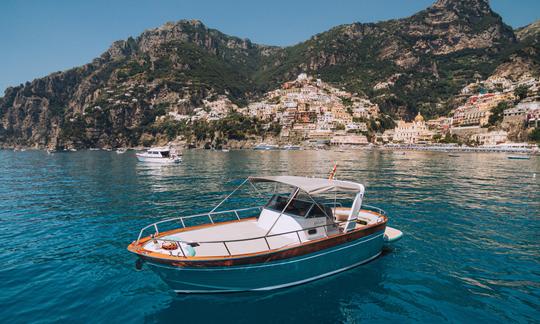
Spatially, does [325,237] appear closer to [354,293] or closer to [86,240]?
[354,293]

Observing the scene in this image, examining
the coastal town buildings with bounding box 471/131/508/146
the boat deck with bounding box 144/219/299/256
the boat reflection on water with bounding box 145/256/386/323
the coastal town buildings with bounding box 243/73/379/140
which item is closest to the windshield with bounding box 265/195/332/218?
the boat deck with bounding box 144/219/299/256

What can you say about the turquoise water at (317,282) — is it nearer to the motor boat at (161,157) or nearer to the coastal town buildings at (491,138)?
the motor boat at (161,157)

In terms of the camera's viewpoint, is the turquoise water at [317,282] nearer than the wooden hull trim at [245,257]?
No

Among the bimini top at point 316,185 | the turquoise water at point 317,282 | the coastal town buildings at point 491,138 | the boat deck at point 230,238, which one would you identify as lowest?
the turquoise water at point 317,282

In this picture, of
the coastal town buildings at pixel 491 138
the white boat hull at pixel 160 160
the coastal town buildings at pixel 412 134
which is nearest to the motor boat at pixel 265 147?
the coastal town buildings at pixel 412 134

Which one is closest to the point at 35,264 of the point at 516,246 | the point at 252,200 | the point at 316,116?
the point at 252,200

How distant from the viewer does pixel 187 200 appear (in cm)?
2567

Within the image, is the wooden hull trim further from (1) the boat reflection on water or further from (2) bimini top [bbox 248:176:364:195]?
(2) bimini top [bbox 248:176:364:195]

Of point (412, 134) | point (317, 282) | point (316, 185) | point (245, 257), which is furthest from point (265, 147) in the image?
point (245, 257)

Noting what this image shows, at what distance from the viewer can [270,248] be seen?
967 centimetres

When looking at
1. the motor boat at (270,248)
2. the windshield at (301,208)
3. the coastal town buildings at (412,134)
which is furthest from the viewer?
the coastal town buildings at (412,134)

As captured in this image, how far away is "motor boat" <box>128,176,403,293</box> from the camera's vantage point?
864 centimetres

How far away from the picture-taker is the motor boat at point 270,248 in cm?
864

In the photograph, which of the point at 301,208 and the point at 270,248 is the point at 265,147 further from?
the point at 270,248
